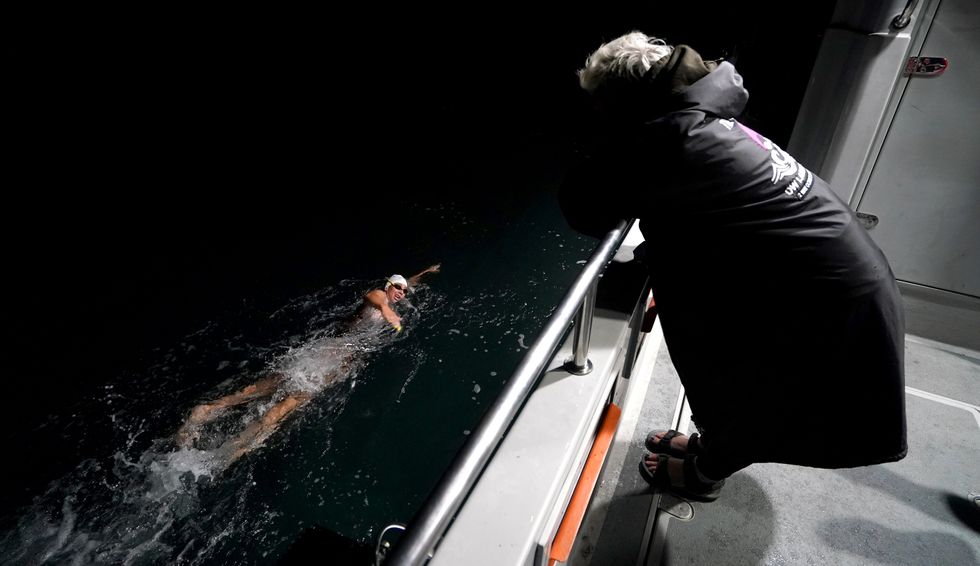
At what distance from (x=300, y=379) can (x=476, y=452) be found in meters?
3.62

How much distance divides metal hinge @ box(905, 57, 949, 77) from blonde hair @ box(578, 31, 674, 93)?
2.00 metres

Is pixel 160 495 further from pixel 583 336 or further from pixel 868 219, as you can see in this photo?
pixel 868 219

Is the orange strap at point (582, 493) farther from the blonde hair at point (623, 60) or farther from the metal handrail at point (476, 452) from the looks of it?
the blonde hair at point (623, 60)

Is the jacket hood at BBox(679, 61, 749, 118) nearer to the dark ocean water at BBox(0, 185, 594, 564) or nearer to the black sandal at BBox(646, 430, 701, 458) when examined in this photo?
the black sandal at BBox(646, 430, 701, 458)

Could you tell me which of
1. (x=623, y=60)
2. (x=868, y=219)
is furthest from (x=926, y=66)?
(x=623, y=60)

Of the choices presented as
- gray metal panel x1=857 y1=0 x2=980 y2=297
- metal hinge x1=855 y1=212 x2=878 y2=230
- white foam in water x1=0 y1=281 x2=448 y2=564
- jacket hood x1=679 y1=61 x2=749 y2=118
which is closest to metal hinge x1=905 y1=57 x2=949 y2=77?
gray metal panel x1=857 y1=0 x2=980 y2=297

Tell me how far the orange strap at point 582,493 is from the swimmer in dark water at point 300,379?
2961 millimetres

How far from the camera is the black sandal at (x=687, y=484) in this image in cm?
198

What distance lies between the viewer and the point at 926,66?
2.51 meters

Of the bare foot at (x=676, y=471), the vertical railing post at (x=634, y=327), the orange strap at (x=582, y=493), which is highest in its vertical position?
the vertical railing post at (x=634, y=327)

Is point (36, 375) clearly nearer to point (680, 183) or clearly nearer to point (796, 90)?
point (680, 183)

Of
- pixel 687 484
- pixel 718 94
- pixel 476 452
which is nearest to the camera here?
pixel 476 452

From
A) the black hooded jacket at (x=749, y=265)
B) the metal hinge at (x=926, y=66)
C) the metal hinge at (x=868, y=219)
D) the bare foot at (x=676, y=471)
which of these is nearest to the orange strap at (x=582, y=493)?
the black hooded jacket at (x=749, y=265)

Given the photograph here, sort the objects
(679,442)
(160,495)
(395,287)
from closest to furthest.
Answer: (679,442)
(160,495)
(395,287)
